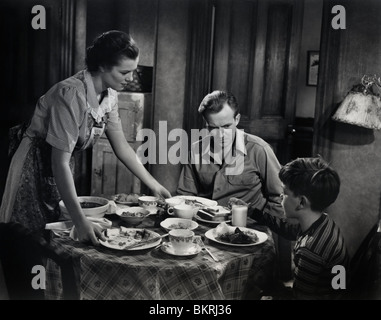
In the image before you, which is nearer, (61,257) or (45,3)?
(61,257)

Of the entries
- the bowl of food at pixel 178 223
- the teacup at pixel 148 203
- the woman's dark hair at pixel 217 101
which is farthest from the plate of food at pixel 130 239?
the woman's dark hair at pixel 217 101

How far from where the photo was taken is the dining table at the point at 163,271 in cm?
159

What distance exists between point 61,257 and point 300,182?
3.07 feet

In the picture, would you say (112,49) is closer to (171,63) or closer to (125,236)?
(125,236)

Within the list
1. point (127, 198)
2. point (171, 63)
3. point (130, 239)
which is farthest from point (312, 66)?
point (130, 239)

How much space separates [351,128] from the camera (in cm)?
279

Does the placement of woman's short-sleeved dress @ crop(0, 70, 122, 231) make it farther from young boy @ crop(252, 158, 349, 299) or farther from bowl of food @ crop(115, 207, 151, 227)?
young boy @ crop(252, 158, 349, 299)

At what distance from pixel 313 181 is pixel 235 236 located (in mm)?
366

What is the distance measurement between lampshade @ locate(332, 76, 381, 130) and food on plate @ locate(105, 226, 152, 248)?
1450 millimetres

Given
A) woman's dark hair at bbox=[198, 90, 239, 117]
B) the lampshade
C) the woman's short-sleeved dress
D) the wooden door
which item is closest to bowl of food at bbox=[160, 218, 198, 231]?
the woman's short-sleeved dress

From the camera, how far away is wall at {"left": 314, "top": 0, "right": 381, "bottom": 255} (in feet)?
8.70

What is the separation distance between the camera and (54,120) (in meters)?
1.87
